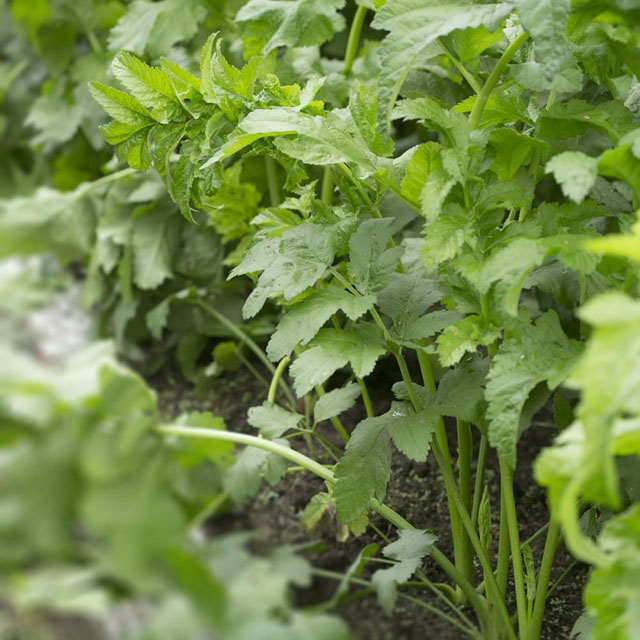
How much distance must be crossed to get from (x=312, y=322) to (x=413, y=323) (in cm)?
15

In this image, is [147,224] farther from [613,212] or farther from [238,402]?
[613,212]

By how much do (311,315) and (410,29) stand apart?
1.15 ft

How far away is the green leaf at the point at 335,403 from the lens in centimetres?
128

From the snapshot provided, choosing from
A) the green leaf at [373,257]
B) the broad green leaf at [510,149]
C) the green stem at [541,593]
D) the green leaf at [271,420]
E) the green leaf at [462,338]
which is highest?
the broad green leaf at [510,149]

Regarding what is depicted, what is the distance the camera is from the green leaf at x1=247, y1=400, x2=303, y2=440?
1222 millimetres

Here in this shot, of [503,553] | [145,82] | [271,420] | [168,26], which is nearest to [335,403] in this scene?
[271,420]

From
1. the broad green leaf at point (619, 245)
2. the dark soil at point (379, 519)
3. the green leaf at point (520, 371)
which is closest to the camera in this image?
the broad green leaf at point (619, 245)

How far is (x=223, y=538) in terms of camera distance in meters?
0.74

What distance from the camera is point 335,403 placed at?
1.30 m

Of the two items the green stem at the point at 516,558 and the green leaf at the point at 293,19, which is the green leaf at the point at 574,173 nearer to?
the green stem at the point at 516,558

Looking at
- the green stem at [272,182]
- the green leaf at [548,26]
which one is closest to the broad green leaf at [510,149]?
the green leaf at [548,26]

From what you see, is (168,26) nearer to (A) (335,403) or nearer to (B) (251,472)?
(A) (335,403)

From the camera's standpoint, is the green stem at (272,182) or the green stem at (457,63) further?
the green stem at (272,182)

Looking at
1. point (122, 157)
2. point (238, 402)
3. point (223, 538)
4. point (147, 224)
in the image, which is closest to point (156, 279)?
point (147, 224)
